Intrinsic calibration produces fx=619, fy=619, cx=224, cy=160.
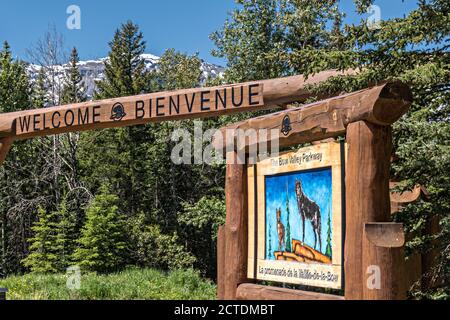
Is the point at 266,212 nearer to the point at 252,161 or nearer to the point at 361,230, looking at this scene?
the point at 252,161

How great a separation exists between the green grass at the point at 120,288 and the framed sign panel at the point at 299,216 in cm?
768

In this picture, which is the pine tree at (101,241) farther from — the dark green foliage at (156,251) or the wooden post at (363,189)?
the wooden post at (363,189)

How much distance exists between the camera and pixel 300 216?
511 cm

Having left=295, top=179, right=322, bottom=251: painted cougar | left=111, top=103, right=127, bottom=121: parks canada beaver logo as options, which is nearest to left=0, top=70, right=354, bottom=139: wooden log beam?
left=111, top=103, right=127, bottom=121: parks canada beaver logo

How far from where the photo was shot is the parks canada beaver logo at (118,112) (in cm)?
833

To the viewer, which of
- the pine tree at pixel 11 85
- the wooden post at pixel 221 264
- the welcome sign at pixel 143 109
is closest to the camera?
the wooden post at pixel 221 264

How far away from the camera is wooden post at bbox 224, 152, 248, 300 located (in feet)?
19.2

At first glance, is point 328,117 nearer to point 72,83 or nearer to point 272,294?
point 272,294

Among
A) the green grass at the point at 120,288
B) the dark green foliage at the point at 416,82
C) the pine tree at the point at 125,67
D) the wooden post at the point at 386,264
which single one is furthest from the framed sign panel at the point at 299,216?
the pine tree at the point at 125,67

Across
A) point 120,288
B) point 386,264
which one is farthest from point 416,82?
point 120,288

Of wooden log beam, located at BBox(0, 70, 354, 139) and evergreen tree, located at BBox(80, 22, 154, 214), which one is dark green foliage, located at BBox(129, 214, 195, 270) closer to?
evergreen tree, located at BBox(80, 22, 154, 214)

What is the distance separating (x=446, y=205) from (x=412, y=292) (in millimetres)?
985

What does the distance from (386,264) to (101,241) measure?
15.2 m

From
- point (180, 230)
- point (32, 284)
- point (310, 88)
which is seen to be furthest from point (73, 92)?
point (310, 88)
